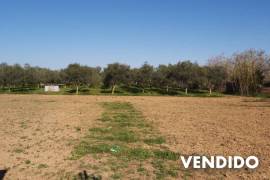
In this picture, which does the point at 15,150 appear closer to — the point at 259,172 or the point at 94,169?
the point at 94,169

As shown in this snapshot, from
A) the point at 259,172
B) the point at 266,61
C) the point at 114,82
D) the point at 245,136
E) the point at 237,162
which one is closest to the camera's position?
the point at 259,172

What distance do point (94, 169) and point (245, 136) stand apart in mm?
8604

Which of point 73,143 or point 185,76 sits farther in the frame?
point 185,76

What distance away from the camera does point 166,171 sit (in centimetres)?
888

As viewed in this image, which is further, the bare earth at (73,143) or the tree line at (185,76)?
the tree line at (185,76)

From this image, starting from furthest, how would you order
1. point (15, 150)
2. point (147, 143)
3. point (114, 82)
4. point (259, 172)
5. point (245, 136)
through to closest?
point (114, 82)
point (245, 136)
point (147, 143)
point (15, 150)
point (259, 172)

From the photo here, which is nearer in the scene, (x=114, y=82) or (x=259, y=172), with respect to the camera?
(x=259, y=172)

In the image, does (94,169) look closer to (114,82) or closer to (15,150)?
(15,150)

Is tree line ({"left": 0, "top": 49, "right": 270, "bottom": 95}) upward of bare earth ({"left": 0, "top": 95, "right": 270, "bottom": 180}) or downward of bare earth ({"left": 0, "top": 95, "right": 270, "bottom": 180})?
upward

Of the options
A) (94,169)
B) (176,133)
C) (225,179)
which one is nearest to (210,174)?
(225,179)

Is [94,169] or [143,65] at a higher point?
[143,65]

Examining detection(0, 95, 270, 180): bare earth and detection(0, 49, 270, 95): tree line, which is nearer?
detection(0, 95, 270, 180): bare earth

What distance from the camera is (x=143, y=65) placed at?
266 ft

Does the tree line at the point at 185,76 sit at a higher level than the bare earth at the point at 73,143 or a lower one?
higher
